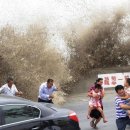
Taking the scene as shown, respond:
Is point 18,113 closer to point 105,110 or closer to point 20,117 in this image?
point 20,117

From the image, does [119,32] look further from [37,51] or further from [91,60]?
[37,51]

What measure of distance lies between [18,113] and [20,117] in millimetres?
74

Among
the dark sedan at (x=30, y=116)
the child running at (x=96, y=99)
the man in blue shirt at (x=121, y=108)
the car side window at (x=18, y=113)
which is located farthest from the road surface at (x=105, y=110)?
the car side window at (x=18, y=113)

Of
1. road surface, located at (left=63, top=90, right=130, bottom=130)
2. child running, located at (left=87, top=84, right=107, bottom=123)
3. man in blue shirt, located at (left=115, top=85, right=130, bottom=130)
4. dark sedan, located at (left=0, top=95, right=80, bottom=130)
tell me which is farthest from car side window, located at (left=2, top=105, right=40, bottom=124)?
child running, located at (left=87, top=84, right=107, bottom=123)

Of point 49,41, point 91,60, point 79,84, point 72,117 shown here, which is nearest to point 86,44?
point 91,60

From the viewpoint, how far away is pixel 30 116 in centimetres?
816

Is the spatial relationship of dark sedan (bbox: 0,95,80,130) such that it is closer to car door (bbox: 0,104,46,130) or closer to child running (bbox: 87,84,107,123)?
car door (bbox: 0,104,46,130)

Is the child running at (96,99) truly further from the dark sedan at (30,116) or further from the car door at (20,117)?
the car door at (20,117)

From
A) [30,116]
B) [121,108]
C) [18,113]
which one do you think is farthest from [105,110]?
[18,113]

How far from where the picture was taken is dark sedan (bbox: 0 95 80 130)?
25.5 feet

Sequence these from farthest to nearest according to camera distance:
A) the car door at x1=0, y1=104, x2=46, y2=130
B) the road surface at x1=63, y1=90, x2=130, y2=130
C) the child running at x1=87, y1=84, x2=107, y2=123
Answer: the road surface at x1=63, y1=90, x2=130, y2=130, the child running at x1=87, y1=84, x2=107, y2=123, the car door at x1=0, y1=104, x2=46, y2=130

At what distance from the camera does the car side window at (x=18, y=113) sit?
779 cm

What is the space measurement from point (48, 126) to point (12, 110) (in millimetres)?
767

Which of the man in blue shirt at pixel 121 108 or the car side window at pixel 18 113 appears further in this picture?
the man in blue shirt at pixel 121 108
